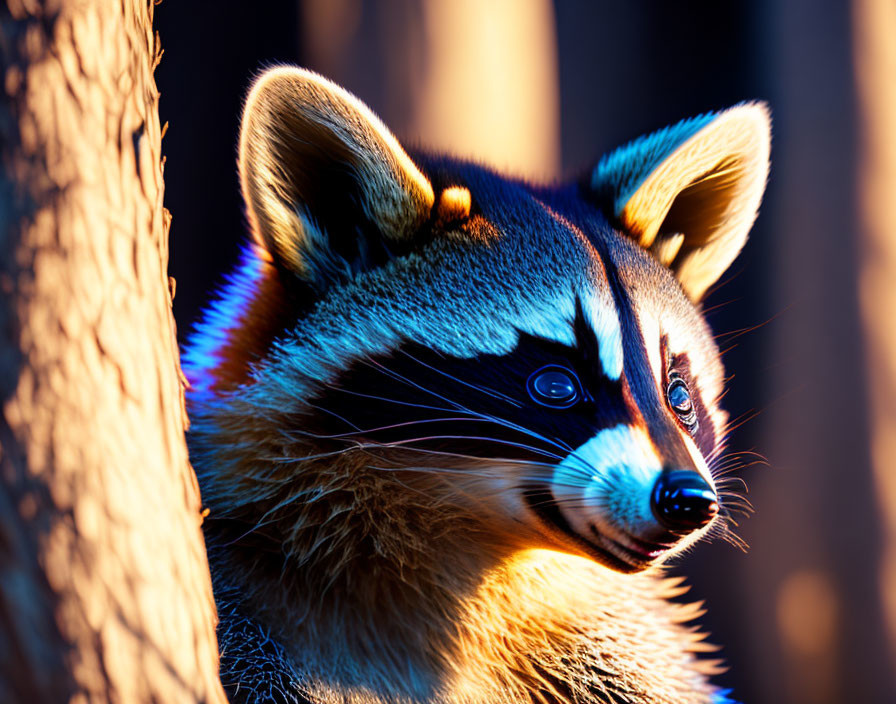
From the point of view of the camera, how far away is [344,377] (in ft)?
3.96

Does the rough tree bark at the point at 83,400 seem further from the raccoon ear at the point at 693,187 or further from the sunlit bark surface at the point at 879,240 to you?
the sunlit bark surface at the point at 879,240

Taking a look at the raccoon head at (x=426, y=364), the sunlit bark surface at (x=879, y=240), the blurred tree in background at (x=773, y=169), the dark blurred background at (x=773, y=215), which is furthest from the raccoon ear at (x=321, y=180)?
the sunlit bark surface at (x=879, y=240)

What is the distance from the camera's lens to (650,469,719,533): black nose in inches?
39.3

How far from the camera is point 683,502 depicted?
3.28ft

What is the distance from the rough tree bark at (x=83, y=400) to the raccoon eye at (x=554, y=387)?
1.71ft

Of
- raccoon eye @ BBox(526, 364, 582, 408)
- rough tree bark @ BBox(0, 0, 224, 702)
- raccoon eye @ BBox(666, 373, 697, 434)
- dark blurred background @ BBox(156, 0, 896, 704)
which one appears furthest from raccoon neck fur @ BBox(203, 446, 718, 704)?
dark blurred background @ BBox(156, 0, 896, 704)

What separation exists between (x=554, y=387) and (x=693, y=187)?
21.5 inches

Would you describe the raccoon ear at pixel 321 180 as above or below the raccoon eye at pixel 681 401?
above

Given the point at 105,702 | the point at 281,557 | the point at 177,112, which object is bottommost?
the point at 281,557

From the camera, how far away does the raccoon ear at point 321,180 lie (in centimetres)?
115

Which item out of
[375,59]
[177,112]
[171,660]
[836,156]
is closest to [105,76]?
[171,660]

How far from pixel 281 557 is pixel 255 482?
0.38ft

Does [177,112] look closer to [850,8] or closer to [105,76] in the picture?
[105,76]

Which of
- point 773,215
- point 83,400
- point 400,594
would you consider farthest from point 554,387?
point 773,215
